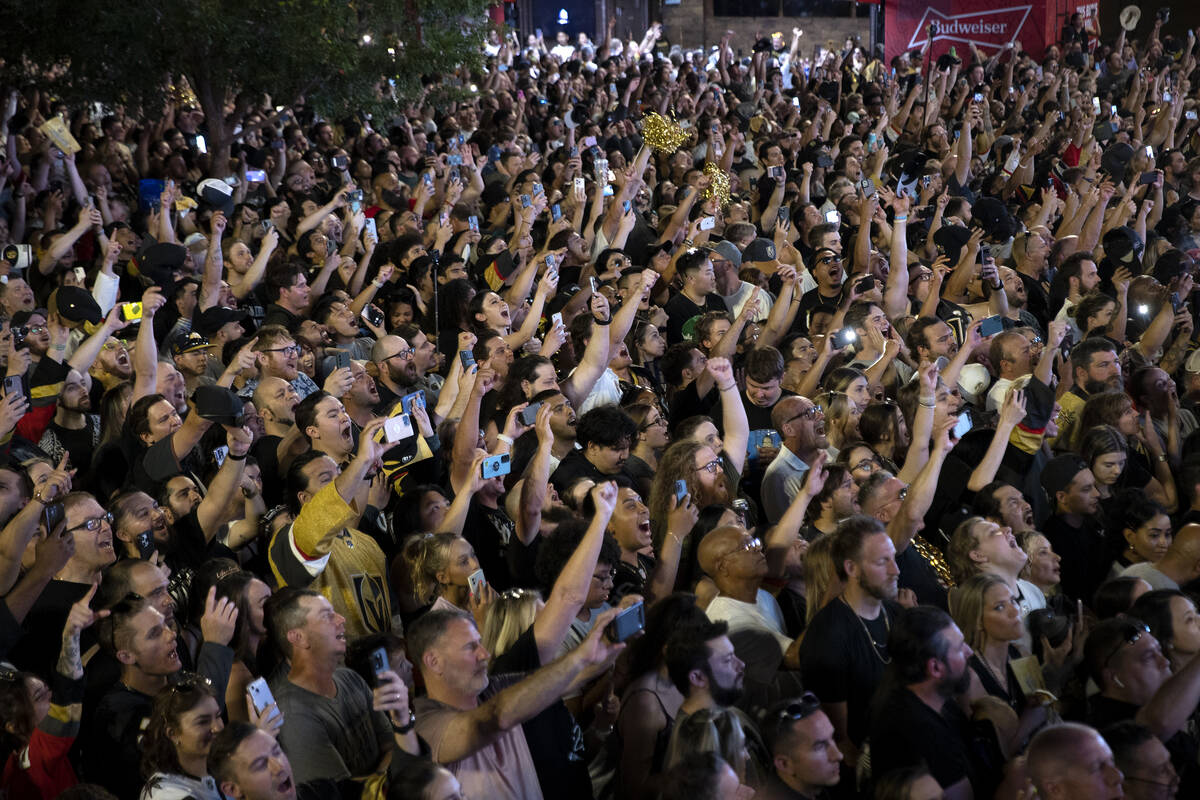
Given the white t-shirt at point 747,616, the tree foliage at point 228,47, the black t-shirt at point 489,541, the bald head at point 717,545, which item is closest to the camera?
the white t-shirt at point 747,616

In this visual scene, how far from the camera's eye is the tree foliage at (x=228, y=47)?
32.5ft

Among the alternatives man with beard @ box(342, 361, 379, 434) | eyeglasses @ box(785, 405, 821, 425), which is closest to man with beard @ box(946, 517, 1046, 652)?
eyeglasses @ box(785, 405, 821, 425)

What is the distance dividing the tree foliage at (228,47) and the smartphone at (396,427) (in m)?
6.19

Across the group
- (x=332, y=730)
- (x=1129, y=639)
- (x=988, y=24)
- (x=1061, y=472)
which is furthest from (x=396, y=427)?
(x=988, y=24)

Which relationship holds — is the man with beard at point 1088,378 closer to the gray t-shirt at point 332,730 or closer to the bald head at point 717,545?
the bald head at point 717,545

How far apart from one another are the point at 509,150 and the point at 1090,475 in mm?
7535

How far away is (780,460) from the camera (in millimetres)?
5605

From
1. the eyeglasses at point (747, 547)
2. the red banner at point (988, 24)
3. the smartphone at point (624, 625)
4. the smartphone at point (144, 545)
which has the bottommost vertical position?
the red banner at point (988, 24)

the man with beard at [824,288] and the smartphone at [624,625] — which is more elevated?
the smartphone at [624,625]

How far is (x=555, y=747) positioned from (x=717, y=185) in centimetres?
795

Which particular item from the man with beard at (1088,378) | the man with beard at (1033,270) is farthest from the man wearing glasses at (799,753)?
the man with beard at (1033,270)

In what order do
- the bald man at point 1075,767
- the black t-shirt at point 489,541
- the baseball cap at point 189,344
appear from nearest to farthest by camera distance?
the bald man at point 1075,767
the black t-shirt at point 489,541
the baseball cap at point 189,344

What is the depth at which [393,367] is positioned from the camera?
6359 mm

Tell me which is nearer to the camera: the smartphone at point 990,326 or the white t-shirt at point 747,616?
the white t-shirt at point 747,616
